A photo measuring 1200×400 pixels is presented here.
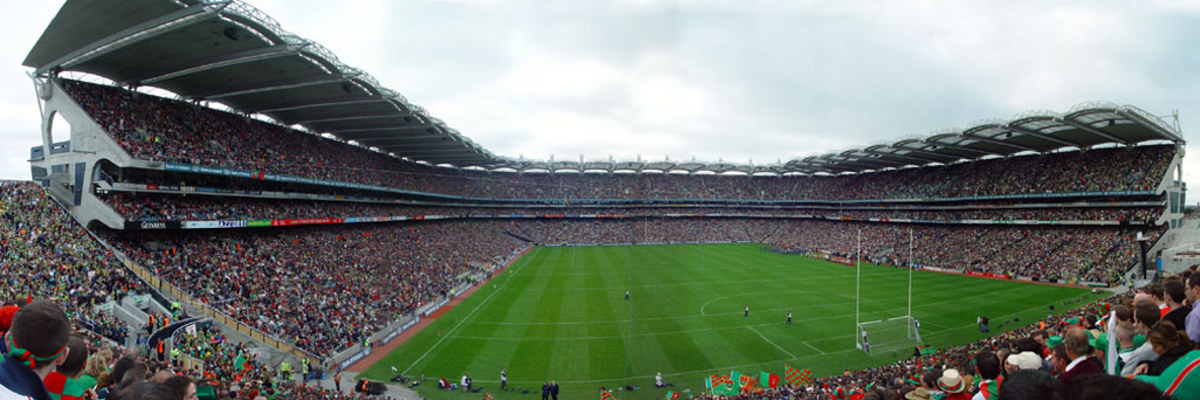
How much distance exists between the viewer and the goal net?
21.9 metres

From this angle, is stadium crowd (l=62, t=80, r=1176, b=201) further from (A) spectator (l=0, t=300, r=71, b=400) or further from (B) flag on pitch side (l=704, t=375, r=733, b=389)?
(B) flag on pitch side (l=704, t=375, r=733, b=389)

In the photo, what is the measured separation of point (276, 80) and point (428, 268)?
17627mm

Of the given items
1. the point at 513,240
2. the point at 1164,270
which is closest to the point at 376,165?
the point at 513,240

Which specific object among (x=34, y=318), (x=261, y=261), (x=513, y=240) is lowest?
(x=513, y=240)

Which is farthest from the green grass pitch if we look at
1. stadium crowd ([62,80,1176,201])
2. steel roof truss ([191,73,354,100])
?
stadium crowd ([62,80,1176,201])

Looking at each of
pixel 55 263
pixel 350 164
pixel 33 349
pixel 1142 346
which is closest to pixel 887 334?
pixel 1142 346

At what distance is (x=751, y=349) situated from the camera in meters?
22.2

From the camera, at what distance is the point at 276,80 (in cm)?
2452

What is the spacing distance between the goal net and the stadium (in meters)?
0.23

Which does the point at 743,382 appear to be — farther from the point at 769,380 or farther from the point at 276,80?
the point at 276,80

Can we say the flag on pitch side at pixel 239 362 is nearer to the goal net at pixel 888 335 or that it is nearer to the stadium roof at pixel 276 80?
the stadium roof at pixel 276 80

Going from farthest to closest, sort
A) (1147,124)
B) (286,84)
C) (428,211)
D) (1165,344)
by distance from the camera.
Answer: (428,211), (1147,124), (286,84), (1165,344)

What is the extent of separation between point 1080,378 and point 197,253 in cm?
2895

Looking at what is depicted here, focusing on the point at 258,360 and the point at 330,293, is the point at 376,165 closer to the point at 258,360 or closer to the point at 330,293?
the point at 330,293
